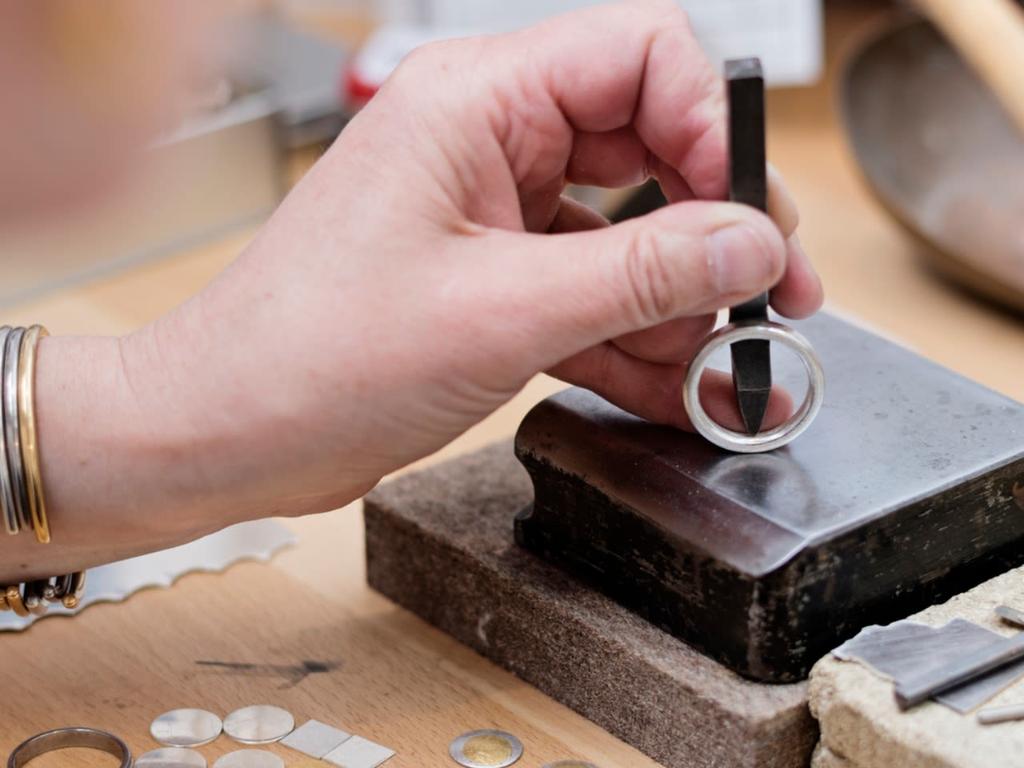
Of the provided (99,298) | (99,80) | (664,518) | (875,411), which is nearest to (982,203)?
(875,411)

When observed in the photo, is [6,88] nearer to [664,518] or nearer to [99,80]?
[99,80]

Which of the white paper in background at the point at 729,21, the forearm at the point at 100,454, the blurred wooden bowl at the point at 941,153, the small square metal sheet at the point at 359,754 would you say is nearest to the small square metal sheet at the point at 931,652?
the small square metal sheet at the point at 359,754

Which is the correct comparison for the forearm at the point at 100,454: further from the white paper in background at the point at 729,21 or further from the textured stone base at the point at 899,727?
the white paper in background at the point at 729,21

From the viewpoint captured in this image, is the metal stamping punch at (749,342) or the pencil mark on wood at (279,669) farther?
the pencil mark on wood at (279,669)

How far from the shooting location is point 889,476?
70cm

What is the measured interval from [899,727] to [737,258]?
0.73 ft

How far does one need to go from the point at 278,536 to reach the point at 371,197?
34 cm

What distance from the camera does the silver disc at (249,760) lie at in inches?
27.3

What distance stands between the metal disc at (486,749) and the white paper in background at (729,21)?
950 millimetres

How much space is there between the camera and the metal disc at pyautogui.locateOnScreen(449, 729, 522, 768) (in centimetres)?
71

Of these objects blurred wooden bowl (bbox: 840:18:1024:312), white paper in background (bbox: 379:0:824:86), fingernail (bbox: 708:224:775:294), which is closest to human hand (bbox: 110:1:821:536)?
fingernail (bbox: 708:224:775:294)

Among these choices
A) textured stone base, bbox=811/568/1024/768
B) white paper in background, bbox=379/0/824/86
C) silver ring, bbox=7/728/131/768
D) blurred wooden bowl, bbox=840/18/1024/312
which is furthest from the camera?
white paper in background, bbox=379/0/824/86

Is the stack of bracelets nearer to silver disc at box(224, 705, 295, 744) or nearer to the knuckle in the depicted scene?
silver disc at box(224, 705, 295, 744)

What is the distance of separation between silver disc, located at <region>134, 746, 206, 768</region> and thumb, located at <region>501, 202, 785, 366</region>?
27 centimetres
